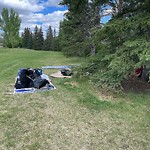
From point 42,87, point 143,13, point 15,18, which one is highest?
point 15,18

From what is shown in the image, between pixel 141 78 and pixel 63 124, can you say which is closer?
pixel 63 124

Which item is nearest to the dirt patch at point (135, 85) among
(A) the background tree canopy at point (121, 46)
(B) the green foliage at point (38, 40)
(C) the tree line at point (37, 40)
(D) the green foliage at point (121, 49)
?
(D) the green foliage at point (121, 49)

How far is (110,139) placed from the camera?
3.37 metres

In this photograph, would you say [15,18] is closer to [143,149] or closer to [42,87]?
[42,87]

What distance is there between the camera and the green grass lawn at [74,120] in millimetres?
3215

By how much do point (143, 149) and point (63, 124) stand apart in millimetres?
1467

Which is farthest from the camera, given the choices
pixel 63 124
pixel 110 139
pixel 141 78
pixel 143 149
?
pixel 141 78

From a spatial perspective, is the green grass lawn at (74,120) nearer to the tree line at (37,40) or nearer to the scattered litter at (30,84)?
the scattered litter at (30,84)

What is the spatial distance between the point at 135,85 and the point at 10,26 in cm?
2882

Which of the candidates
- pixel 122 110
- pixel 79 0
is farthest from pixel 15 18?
pixel 122 110

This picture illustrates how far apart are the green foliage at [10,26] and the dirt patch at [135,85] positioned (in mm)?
28314

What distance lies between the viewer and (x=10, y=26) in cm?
3145

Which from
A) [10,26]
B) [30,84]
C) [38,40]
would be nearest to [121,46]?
[30,84]

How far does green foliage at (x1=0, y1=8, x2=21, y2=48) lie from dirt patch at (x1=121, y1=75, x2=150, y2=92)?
28314mm
